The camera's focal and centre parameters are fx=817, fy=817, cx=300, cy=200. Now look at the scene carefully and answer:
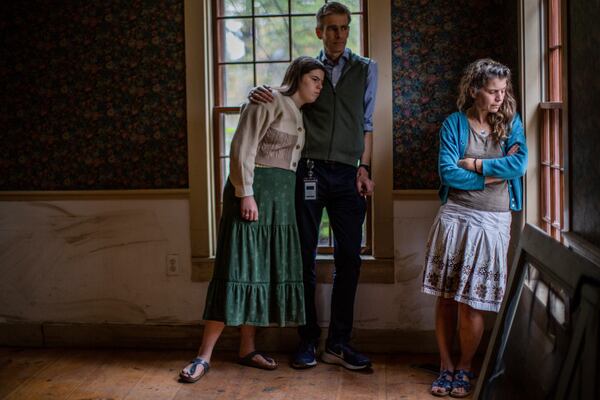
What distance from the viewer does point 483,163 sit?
399 cm

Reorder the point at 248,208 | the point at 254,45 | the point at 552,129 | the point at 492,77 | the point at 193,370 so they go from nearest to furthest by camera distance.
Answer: the point at 492,77, the point at 552,129, the point at 248,208, the point at 193,370, the point at 254,45

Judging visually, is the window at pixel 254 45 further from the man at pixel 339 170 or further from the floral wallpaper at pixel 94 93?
the man at pixel 339 170

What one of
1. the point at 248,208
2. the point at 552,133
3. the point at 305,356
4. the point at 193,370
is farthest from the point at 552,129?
the point at 193,370

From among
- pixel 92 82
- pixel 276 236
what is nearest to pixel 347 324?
pixel 276 236

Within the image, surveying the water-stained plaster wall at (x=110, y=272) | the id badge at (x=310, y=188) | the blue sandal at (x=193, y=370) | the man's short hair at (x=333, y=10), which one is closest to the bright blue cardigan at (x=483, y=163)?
the id badge at (x=310, y=188)

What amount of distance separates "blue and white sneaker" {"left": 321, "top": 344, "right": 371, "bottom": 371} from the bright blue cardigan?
1.05 m

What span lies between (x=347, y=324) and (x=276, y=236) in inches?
27.0

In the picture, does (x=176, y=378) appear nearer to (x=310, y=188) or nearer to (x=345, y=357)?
(x=345, y=357)

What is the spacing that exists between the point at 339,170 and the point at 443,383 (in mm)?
1251

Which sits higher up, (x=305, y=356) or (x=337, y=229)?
(x=337, y=229)

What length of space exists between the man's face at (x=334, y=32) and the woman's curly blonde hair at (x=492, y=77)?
A: 28.5 inches

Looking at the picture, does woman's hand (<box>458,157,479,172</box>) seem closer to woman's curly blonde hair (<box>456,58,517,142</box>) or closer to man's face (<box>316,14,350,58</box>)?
woman's curly blonde hair (<box>456,58,517,142</box>)

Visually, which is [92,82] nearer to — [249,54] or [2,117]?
[2,117]

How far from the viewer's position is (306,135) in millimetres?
4445
